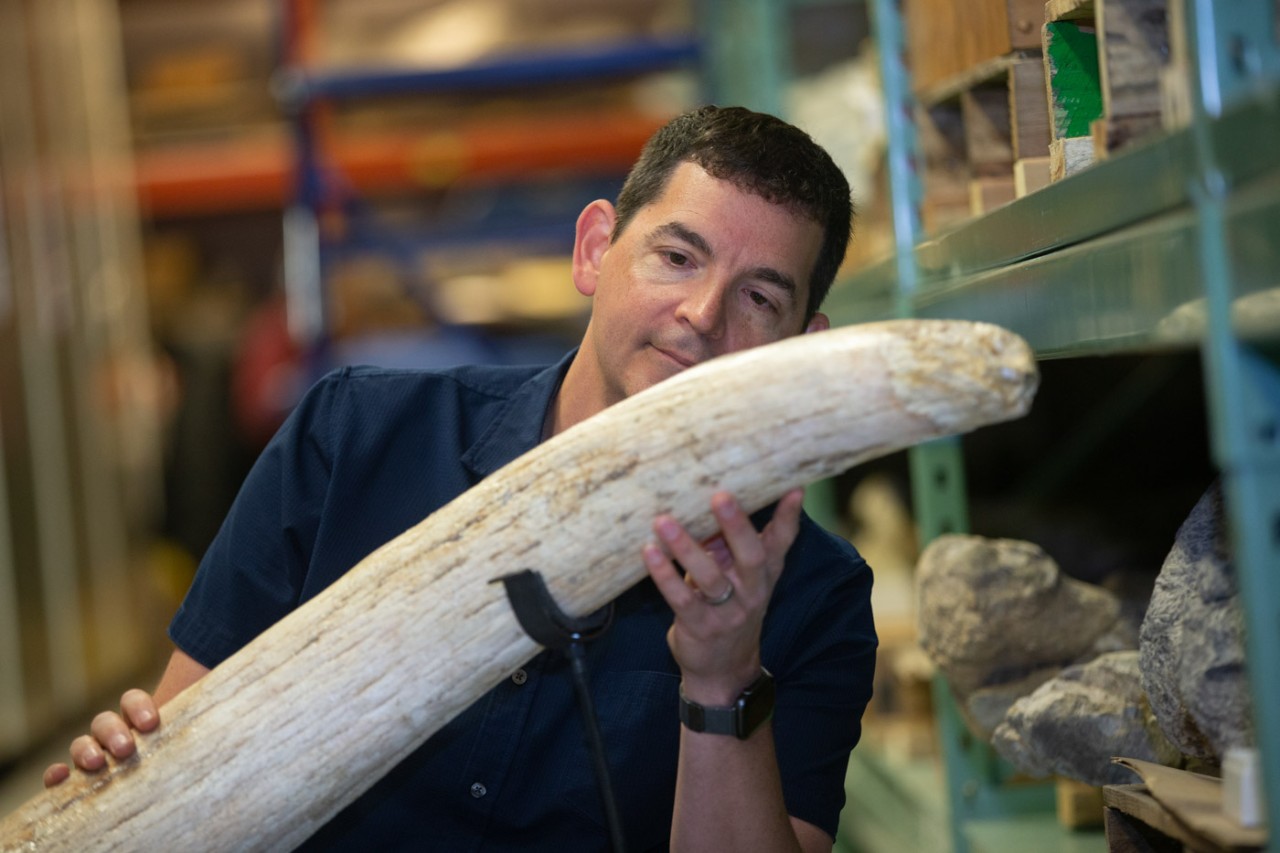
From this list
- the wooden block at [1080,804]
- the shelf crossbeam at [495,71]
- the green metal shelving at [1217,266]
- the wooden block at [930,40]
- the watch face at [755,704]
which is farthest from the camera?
the shelf crossbeam at [495,71]

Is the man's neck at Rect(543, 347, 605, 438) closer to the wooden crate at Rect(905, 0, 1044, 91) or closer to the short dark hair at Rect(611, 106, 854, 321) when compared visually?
the short dark hair at Rect(611, 106, 854, 321)

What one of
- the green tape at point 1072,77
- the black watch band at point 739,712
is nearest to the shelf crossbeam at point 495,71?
the green tape at point 1072,77

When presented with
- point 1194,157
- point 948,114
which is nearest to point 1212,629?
point 1194,157

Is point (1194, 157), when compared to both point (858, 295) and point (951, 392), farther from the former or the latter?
point (858, 295)

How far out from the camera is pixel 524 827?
172cm

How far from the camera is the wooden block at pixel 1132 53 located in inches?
52.8

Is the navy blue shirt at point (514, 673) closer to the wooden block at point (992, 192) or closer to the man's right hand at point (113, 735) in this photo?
the man's right hand at point (113, 735)

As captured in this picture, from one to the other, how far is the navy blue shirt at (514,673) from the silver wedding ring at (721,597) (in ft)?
1.51

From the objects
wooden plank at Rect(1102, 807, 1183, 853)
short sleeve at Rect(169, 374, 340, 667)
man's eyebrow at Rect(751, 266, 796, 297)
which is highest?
man's eyebrow at Rect(751, 266, 796, 297)

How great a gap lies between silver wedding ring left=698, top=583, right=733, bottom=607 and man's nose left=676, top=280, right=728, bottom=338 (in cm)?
40

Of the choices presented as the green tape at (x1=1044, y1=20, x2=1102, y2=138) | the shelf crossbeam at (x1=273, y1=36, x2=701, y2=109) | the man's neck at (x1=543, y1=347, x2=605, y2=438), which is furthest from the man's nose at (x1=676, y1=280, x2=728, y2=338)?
A: the shelf crossbeam at (x1=273, y1=36, x2=701, y2=109)

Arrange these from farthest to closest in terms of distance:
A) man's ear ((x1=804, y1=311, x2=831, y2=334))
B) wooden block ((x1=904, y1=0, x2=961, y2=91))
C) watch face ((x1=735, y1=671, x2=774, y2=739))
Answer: wooden block ((x1=904, y1=0, x2=961, y2=91)) < man's ear ((x1=804, y1=311, x2=831, y2=334)) < watch face ((x1=735, y1=671, x2=774, y2=739))

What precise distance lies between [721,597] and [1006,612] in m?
0.94

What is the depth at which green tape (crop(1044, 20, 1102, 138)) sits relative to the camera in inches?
62.6
